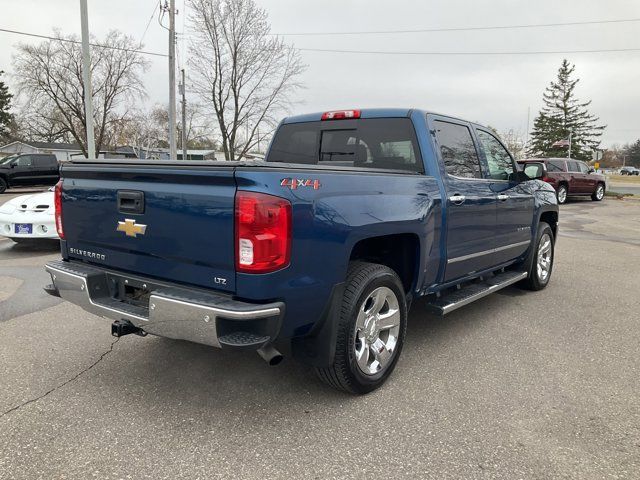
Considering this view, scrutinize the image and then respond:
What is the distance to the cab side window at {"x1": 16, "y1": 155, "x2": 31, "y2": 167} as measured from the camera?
67.1 feet

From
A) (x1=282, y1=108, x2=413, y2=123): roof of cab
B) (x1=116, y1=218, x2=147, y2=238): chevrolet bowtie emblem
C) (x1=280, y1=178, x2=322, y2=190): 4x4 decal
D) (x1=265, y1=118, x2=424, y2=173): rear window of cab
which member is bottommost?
(x1=116, y1=218, x2=147, y2=238): chevrolet bowtie emblem

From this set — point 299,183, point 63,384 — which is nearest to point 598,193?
point 299,183

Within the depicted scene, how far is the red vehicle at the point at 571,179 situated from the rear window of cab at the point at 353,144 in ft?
51.0

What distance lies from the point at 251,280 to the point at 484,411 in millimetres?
1665

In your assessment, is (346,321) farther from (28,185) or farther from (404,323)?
(28,185)

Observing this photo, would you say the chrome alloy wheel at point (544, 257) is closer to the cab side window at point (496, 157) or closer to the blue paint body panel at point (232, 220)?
the cab side window at point (496, 157)

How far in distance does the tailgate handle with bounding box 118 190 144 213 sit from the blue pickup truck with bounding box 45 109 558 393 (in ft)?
0.03

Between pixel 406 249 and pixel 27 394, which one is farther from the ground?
pixel 406 249

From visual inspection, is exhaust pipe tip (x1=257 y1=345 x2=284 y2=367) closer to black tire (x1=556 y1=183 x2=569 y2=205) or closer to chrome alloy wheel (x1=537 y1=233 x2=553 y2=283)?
chrome alloy wheel (x1=537 y1=233 x2=553 y2=283)

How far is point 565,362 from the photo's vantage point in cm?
366

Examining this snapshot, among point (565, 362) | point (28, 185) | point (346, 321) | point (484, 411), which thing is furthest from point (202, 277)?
point (28, 185)

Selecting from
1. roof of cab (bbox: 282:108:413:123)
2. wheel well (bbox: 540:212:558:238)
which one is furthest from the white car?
wheel well (bbox: 540:212:558:238)

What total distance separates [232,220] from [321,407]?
134cm

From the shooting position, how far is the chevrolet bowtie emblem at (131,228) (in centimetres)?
275
